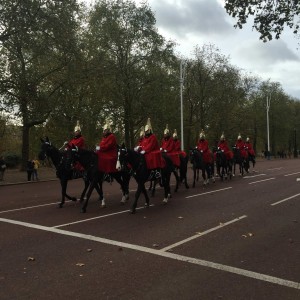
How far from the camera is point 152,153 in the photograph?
13.2 m

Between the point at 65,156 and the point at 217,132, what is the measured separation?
146ft

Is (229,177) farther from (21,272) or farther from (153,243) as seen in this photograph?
(21,272)

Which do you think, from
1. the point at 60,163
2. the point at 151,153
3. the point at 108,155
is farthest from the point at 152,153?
the point at 60,163

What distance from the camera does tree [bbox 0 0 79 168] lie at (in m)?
25.1

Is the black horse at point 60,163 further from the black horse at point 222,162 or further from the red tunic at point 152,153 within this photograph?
the black horse at point 222,162

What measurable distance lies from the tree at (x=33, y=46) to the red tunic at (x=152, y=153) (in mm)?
15002

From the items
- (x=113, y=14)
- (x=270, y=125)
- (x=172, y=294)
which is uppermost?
(x=113, y=14)

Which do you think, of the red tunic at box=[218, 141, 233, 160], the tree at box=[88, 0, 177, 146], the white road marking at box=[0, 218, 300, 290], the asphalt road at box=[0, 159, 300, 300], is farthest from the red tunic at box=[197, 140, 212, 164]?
the tree at box=[88, 0, 177, 146]

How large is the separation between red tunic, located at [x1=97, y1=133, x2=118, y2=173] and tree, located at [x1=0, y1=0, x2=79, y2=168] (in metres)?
14.5

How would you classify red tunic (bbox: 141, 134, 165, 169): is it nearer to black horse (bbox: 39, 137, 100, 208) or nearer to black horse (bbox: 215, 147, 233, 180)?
black horse (bbox: 39, 137, 100, 208)

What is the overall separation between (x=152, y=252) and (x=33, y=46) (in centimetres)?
2142

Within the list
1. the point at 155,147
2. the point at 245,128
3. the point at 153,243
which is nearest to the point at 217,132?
the point at 245,128

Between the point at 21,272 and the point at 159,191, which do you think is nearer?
the point at 21,272

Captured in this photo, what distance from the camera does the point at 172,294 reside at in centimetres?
557
